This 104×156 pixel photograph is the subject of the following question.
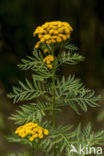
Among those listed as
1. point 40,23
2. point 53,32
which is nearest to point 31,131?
point 53,32

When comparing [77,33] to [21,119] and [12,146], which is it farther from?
[21,119]

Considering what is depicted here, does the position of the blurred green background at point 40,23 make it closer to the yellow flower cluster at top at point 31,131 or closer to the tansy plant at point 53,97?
the tansy plant at point 53,97

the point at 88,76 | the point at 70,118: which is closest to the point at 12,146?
the point at 70,118

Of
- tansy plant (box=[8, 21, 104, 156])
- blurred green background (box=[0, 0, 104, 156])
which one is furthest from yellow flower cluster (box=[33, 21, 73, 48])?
blurred green background (box=[0, 0, 104, 156])

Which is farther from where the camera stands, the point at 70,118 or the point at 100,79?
the point at 100,79

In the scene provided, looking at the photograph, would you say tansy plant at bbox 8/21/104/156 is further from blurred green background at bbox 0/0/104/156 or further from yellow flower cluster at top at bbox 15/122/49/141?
blurred green background at bbox 0/0/104/156

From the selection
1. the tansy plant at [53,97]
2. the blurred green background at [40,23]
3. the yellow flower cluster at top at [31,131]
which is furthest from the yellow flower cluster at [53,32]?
the blurred green background at [40,23]

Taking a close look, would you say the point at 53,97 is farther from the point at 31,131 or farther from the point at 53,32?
the point at 53,32

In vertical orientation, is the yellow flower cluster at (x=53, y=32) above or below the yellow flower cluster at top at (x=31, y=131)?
above
